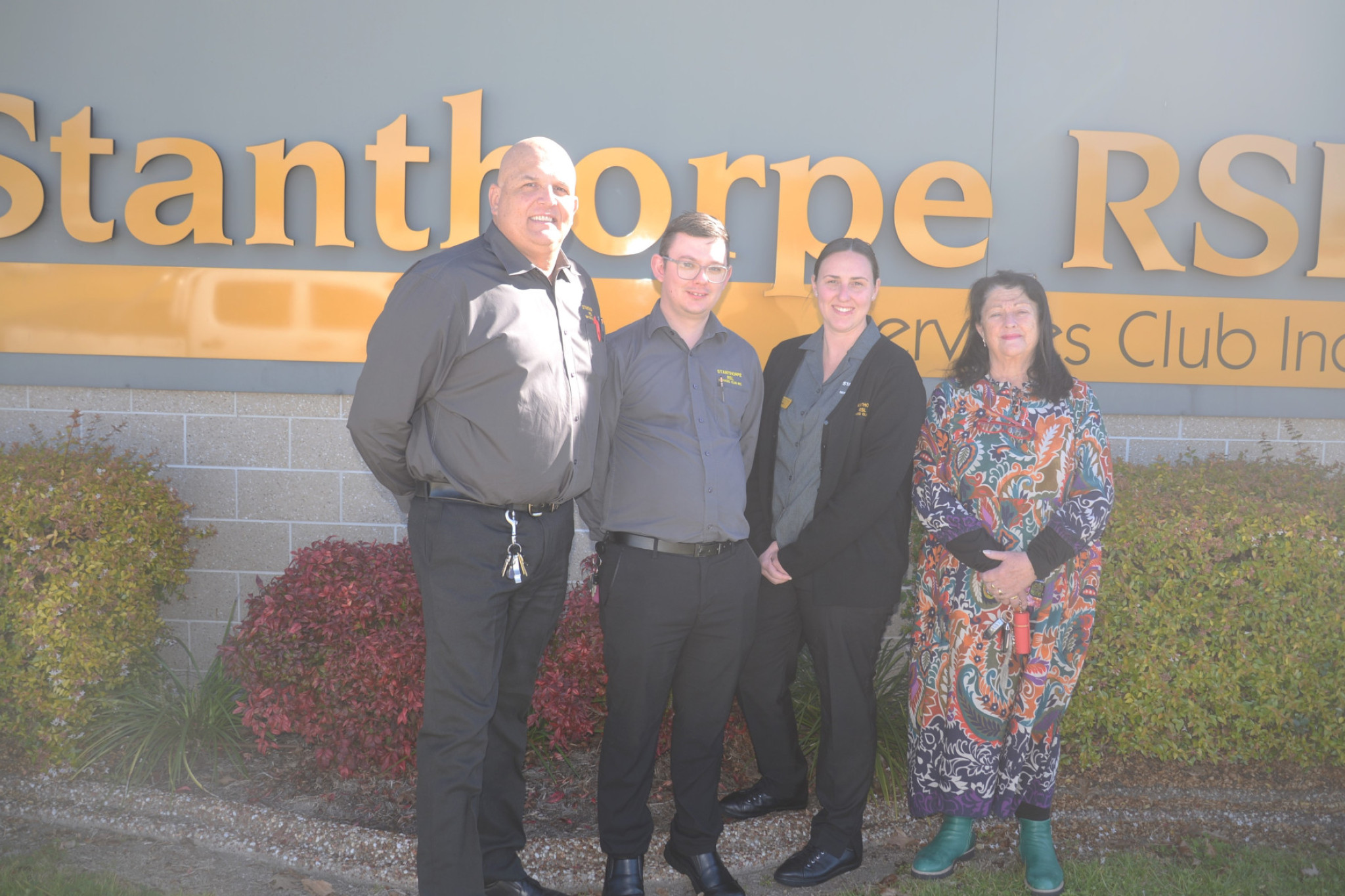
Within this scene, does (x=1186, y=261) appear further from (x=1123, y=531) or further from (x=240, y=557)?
(x=240, y=557)

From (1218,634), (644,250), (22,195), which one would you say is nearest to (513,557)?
(644,250)

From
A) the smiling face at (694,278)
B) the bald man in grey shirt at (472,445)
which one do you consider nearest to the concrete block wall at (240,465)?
the bald man in grey shirt at (472,445)

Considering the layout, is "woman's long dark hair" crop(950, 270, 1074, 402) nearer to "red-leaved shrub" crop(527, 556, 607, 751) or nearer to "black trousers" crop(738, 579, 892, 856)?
"black trousers" crop(738, 579, 892, 856)

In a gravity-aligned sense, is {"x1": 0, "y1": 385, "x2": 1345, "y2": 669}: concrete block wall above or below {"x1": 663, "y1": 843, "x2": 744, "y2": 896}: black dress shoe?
above

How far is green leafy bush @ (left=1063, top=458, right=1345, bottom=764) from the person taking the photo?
3.44 m

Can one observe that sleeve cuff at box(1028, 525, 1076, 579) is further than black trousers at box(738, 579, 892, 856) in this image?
No

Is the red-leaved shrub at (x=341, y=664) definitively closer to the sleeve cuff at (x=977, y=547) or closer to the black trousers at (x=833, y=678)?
the black trousers at (x=833, y=678)

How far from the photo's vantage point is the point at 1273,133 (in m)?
4.31

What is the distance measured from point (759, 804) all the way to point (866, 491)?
53.0 inches

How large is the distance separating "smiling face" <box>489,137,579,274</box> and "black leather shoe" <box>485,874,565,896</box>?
6.21ft

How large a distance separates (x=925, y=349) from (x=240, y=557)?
136 inches

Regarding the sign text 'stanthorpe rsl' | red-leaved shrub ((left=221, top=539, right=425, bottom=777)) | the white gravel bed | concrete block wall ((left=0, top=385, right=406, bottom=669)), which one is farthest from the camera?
concrete block wall ((left=0, top=385, right=406, bottom=669))

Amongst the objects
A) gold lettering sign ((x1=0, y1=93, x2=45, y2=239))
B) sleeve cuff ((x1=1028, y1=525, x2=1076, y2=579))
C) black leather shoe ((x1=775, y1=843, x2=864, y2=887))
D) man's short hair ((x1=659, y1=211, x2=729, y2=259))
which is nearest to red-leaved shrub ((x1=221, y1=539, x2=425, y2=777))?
black leather shoe ((x1=775, y1=843, x2=864, y2=887))

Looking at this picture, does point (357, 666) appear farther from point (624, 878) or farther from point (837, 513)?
point (837, 513)
